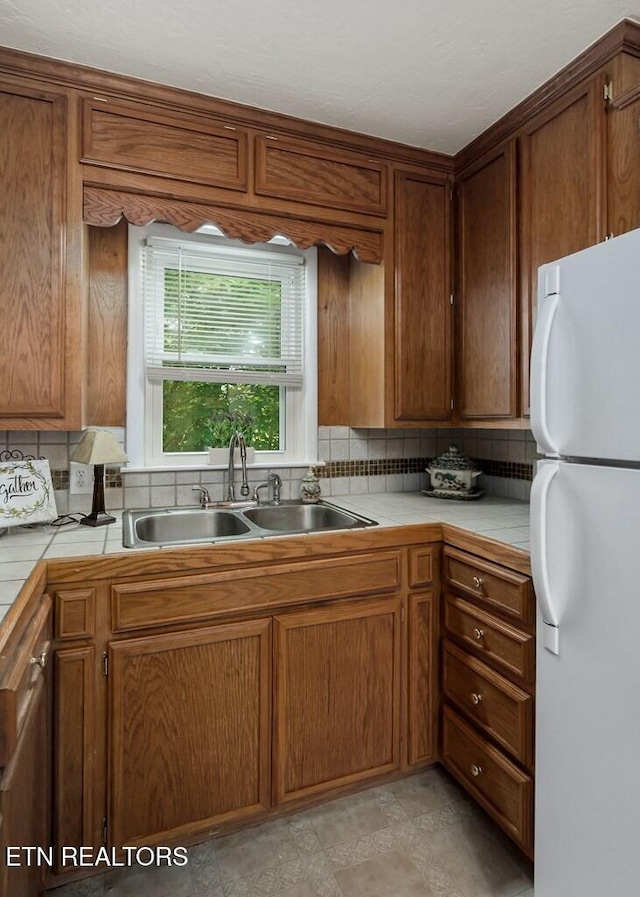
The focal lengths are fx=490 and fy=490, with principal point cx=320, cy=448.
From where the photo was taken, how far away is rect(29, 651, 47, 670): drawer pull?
1054 mm

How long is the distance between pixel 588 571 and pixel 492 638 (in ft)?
1.87

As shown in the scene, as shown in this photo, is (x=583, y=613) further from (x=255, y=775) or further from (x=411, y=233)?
(x=411, y=233)

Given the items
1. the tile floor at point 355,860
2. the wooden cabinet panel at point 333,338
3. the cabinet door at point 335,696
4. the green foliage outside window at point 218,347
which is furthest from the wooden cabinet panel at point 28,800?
the wooden cabinet panel at point 333,338

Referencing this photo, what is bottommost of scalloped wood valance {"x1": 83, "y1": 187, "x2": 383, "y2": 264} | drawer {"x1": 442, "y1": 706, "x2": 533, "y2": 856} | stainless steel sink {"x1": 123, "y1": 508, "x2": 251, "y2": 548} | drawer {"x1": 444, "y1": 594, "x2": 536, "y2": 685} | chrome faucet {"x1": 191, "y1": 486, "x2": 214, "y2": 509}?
drawer {"x1": 442, "y1": 706, "x2": 533, "y2": 856}

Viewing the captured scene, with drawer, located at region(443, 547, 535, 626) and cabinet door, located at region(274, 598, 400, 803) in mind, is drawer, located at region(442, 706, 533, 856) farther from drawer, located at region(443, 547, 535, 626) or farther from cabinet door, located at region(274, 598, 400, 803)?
drawer, located at region(443, 547, 535, 626)

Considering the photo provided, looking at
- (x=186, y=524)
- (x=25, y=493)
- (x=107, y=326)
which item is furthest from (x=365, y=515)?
(x=107, y=326)

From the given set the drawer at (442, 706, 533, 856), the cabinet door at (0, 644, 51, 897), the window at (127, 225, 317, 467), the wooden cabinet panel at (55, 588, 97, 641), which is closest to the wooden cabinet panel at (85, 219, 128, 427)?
the window at (127, 225, 317, 467)

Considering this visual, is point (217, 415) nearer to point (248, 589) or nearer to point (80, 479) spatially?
point (80, 479)

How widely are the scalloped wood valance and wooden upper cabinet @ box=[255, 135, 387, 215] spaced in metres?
0.09

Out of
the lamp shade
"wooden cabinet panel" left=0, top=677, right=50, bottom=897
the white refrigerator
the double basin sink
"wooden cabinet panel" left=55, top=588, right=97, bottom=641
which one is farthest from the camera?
the double basin sink

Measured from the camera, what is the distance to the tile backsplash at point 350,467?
73.7 inches

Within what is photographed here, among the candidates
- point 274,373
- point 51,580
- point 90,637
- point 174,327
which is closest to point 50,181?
point 174,327

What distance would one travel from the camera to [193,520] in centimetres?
198

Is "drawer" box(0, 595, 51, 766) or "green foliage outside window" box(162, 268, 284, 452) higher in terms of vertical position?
"green foliage outside window" box(162, 268, 284, 452)
